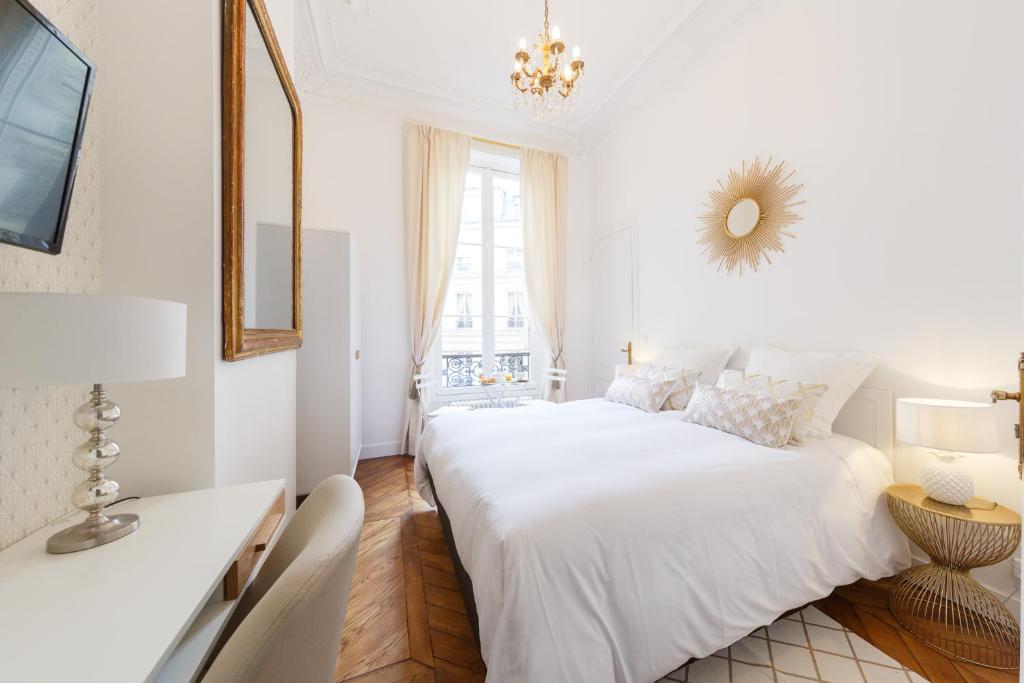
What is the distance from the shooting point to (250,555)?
3.36ft

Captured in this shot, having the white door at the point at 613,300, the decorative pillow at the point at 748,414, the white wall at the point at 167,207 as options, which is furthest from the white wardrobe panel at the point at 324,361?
the white door at the point at 613,300

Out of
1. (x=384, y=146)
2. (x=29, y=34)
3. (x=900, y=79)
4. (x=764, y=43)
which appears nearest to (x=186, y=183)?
(x=29, y=34)

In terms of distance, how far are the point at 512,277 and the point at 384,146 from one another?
1905 millimetres

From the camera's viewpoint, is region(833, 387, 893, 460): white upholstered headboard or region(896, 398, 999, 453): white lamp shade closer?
region(896, 398, 999, 453): white lamp shade

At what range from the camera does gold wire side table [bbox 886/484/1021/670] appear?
1.45 metres

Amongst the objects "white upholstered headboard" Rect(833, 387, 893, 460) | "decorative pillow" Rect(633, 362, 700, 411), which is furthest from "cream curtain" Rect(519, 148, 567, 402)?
"white upholstered headboard" Rect(833, 387, 893, 460)

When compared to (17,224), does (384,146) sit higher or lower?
higher

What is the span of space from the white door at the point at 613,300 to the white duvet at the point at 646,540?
7.16 feet

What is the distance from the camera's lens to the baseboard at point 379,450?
12.3 ft

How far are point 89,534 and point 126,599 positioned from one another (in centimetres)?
31

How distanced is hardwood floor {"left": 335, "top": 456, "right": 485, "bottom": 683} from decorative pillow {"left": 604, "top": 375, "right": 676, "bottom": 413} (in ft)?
5.24

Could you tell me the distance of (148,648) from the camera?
593 millimetres

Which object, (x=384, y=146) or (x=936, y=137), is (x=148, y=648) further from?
(x=384, y=146)

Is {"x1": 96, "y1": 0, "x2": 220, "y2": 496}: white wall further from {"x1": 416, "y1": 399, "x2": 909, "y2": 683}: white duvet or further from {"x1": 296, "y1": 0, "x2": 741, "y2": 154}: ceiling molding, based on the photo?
{"x1": 296, "y1": 0, "x2": 741, "y2": 154}: ceiling molding
